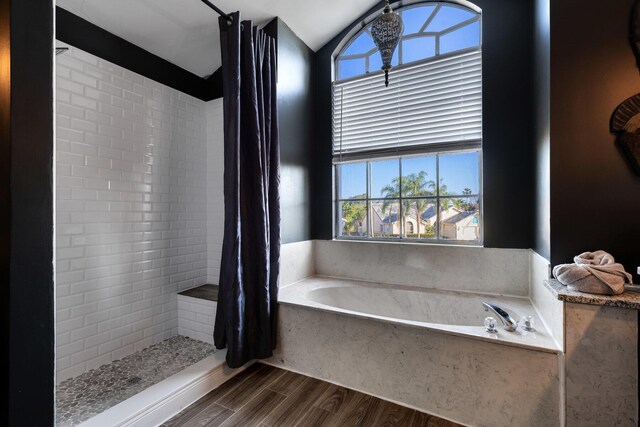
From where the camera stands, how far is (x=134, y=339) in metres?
2.18

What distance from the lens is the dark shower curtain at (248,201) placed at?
185 cm

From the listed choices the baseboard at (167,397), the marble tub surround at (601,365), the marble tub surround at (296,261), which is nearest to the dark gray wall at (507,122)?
the marble tub surround at (601,365)

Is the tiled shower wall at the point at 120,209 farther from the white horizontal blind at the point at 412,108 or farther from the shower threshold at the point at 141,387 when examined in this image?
the white horizontal blind at the point at 412,108

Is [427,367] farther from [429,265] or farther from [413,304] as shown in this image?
[429,265]

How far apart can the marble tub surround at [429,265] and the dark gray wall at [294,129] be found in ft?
1.36

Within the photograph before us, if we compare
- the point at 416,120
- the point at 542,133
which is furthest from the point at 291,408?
the point at 416,120

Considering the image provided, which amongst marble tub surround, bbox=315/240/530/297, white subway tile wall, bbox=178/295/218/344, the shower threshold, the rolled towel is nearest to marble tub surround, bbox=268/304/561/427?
the rolled towel

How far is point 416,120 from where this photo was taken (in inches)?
94.6

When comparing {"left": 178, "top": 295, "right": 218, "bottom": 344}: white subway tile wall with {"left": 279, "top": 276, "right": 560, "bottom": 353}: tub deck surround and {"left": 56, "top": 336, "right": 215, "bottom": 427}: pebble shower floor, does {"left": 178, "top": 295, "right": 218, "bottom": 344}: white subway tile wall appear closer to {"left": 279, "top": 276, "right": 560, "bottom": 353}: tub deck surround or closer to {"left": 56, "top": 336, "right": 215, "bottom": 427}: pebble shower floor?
{"left": 56, "top": 336, "right": 215, "bottom": 427}: pebble shower floor

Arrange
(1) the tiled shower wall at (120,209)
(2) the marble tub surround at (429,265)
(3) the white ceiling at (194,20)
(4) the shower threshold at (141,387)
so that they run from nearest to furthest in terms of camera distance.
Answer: (4) the shower threshold at (141,387)
(1) the tiled shower wall at (120,209)
(3) the white ceiling at (194,20)
(2) the marble tub surround at (429,265)

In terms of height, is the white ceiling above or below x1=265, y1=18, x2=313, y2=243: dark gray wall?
above

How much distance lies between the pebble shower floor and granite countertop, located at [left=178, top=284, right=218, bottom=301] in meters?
0.37

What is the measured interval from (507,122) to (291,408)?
242 cm

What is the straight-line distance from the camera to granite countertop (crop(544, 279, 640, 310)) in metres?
1.11
